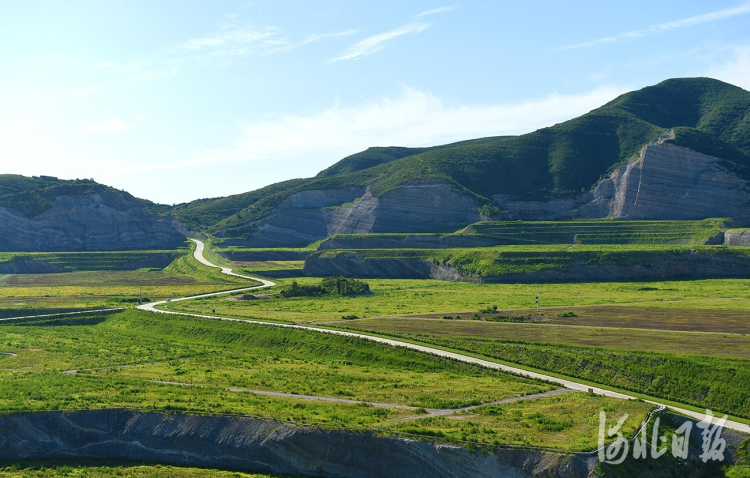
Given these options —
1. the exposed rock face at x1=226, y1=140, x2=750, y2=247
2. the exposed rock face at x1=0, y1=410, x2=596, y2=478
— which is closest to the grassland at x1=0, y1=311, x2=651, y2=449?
the exposed rock face at x1=0, y1=410, x2=596, y2=478

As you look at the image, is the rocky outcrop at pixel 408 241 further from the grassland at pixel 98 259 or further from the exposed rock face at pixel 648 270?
the grassland at pixel 98 259

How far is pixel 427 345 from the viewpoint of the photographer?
6544 centimetres

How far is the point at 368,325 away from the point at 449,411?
3541 centimetres

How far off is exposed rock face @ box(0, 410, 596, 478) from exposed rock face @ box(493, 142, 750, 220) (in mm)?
152630

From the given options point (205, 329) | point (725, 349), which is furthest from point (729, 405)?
point (205, 329)

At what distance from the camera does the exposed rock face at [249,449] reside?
3556cm

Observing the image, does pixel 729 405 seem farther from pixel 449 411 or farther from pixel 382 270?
pixel 382 270

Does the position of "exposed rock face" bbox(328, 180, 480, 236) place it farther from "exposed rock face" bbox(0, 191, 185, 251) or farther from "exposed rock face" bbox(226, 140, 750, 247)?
"exposed rock face" bbox(0, 191, 185, 251)

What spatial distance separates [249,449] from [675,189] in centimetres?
15985

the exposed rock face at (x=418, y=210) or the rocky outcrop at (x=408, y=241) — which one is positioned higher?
the exposed rock face at (x=418, y=210)

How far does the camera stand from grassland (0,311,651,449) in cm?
4350

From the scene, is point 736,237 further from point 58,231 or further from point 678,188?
point 58,231

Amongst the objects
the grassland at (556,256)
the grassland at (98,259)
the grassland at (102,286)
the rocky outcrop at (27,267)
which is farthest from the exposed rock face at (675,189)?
the rocky outcrop at (27,267)

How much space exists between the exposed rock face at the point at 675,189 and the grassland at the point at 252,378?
12813 cm
